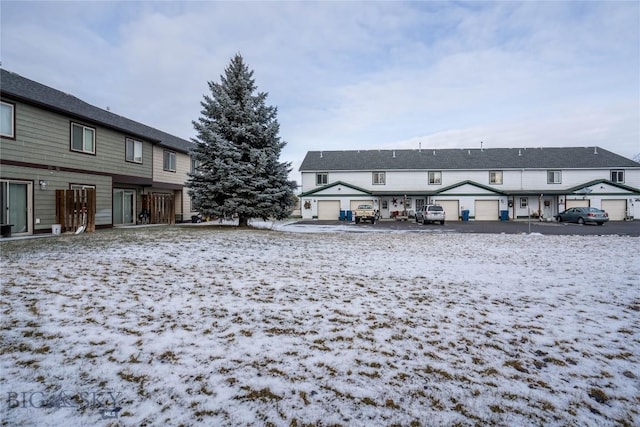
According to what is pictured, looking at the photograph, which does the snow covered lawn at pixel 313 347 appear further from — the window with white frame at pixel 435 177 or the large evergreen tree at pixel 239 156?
the window with white frame at pixel 435 177

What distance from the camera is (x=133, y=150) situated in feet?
62.6

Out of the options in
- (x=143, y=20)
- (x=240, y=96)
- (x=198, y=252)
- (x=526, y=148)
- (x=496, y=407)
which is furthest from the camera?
(x=526, y=148)

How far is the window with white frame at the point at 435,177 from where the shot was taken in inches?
1409

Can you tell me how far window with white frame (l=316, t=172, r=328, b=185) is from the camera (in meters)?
36.6

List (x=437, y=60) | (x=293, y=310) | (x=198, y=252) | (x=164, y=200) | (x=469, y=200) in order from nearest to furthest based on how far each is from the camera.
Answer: (x=293, y=310) < (x=198, y=252) < (x=437, y=60) < (x=164, y=200) < (x=469, y=200)

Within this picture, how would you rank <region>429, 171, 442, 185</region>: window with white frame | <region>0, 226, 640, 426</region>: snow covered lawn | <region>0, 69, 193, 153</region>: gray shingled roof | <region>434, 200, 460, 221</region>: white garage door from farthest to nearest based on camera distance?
<region>429, 171, 442, 185</region>: window with white frame → <region>434, 200, 460, 221</region>: white garage door → <region>0, 69, 193, 153</region>: gray shingled roof → <region>0, 226, 640, 426</region>: snow covered lawn

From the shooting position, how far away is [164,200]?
21.6m

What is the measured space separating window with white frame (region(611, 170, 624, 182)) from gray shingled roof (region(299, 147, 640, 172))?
0.72m

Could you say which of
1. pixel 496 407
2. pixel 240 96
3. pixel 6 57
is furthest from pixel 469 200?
pixel 6 57

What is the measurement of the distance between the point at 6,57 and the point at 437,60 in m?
24.1

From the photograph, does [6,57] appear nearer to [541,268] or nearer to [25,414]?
[25,414]

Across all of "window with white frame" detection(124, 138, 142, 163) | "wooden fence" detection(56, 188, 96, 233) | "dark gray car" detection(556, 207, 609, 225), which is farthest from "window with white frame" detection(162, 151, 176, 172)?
"dark gray car" detection(556, 207, 609, 225)

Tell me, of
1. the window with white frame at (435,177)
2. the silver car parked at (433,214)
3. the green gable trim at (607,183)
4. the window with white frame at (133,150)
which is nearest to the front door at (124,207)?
the window with white frame at (133,150)

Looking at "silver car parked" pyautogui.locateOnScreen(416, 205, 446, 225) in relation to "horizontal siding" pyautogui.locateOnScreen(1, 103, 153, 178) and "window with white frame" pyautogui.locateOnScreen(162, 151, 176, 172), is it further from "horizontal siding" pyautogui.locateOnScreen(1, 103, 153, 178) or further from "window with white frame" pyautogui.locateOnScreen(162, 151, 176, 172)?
"horizontal siding" pyautogui.locateOnScreen(1, 103, 153, 178)
